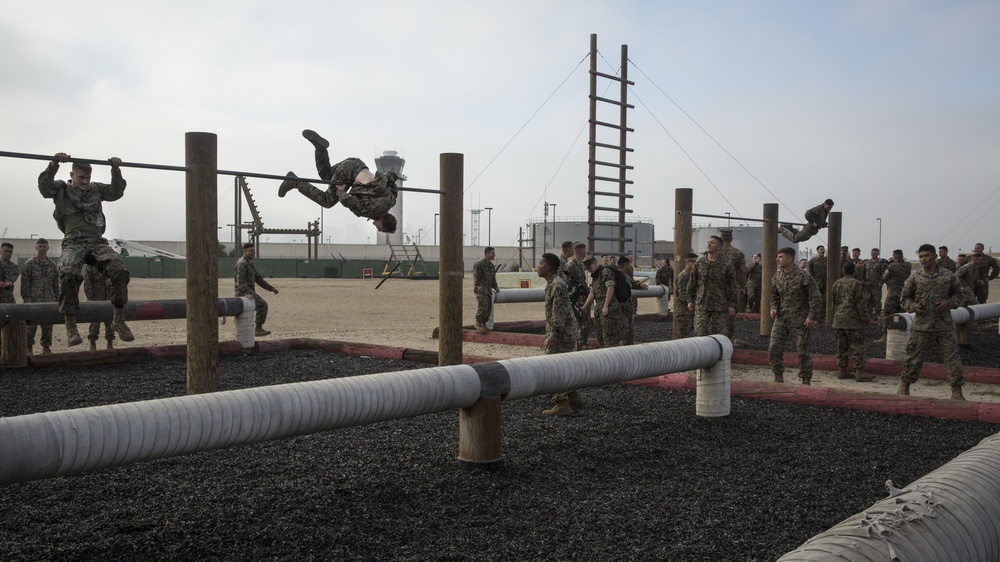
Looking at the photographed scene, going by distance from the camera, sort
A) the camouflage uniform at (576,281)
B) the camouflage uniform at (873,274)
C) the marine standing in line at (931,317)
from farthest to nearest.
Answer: the camouflage uniform at (873,274) < the camouflage uniform at (576,281) < the marine standing in line at (931,317)

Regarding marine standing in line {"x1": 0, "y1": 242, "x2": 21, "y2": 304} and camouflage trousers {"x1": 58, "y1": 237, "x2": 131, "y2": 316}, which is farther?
marine standing in line {"x1": 0, "y1": 242, "x2": 21, "y2": 304}

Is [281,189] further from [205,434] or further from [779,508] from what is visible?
[779,508]

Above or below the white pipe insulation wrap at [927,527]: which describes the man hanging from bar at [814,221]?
above

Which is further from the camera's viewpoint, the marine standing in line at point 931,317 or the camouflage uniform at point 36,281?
the camouflage uniform at point 36,281

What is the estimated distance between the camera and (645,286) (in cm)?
1828

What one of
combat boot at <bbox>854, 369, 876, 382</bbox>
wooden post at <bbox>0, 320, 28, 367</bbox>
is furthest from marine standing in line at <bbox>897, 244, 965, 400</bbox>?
wooden post at <bbox>0, 320, 28, 367</bbox>

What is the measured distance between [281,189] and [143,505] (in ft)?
11.2

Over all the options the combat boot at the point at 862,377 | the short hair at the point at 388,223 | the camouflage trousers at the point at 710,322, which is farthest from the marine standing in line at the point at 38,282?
the combat boot at the point at 862,377

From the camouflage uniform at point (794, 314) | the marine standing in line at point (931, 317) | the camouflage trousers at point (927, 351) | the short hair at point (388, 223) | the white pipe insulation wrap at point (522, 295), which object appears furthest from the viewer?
the white pipe insulation wrap at point (522, 295)

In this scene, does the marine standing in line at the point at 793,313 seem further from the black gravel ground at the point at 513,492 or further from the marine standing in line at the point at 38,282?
the marine standing in line at the point at 38,282

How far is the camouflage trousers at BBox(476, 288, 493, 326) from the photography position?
47.7 feet

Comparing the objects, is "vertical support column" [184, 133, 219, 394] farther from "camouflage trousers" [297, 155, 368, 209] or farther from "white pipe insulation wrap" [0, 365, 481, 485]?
"white pipe insulation wrap" [0, 365, 481, 485]

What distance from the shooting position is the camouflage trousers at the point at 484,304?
14547 millimetres

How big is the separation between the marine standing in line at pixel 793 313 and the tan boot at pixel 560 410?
3491mm
